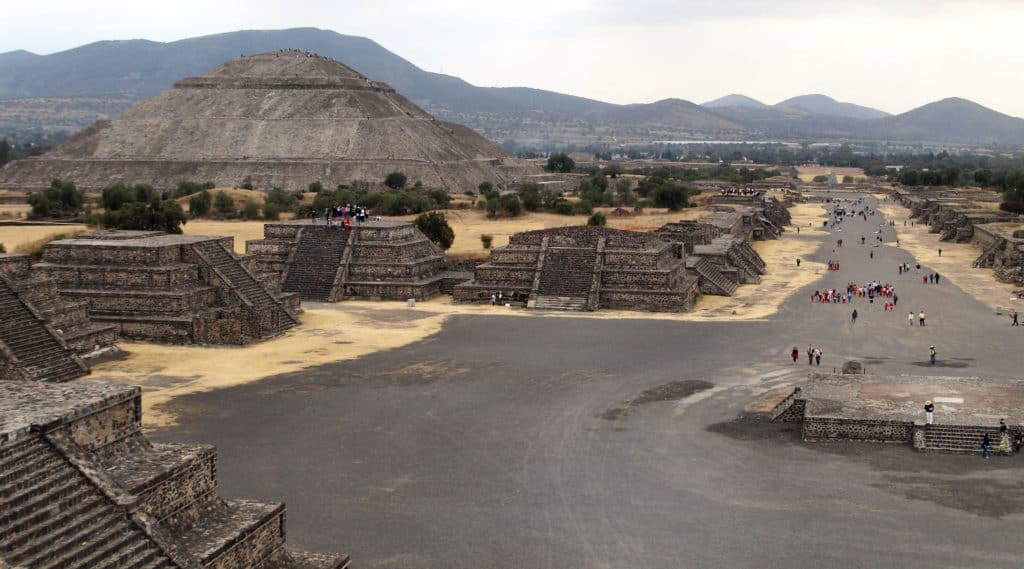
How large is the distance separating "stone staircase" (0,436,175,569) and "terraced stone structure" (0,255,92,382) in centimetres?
1717

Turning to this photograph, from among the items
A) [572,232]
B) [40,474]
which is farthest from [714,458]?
[572,232]

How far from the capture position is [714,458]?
75.2 feet

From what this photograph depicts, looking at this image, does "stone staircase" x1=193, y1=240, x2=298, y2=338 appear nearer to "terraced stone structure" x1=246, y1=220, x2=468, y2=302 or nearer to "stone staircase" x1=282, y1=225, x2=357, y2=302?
"stone staircase" x1=282, y1=225, x2=357, y2=302

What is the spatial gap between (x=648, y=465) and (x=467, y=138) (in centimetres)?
13191

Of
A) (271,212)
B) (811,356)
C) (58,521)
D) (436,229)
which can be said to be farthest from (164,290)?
(271,212)

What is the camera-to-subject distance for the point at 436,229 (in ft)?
196

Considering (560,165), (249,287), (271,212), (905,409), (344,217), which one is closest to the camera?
(905,409)

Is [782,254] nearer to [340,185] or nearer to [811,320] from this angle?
[811,320]

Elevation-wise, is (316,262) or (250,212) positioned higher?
(316,262)

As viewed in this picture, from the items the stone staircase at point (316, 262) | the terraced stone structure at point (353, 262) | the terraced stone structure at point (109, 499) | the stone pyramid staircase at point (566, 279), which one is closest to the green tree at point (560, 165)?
the terraced stone structure at point (353, 262)

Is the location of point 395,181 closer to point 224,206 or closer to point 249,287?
point 224,206

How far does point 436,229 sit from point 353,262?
1174cm

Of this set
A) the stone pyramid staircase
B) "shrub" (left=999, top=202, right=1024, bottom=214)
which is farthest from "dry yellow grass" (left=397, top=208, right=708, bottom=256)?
"shrub" (left=999, top=202, right=1024, bottom=214)

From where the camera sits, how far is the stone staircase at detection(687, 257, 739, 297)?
5028 centimetres
